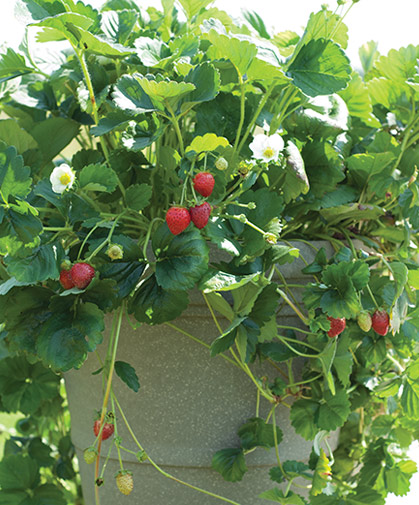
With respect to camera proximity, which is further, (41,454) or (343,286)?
(41,454)

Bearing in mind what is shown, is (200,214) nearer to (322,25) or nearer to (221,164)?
(221,164)

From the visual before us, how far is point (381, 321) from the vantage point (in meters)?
0.80

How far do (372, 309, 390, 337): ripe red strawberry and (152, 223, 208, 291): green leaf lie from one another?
266mm

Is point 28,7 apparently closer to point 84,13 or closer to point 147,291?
point 84,13

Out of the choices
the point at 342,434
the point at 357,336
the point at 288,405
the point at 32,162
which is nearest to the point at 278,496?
the point at 288,405

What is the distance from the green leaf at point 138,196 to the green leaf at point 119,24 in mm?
231

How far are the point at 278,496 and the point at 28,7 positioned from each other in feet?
2.32

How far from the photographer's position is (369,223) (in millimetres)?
1039

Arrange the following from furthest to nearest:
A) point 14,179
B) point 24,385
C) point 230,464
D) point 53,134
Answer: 1. point 24,385
2. point 53,134
3. point 230,464
4. point 14,179

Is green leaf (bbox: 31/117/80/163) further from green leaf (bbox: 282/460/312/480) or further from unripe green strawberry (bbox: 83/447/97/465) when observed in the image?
green leaf (bbox: 282/460/312/480)

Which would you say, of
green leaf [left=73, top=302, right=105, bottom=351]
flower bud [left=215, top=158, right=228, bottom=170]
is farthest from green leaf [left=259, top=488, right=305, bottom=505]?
flower bud [left=215, top=158, right=228, bottom=170]

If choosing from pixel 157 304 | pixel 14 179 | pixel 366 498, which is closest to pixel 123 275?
pixel 157 304

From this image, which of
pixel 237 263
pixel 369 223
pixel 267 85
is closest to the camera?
pixel 237 263

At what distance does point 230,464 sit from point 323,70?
548 mm
